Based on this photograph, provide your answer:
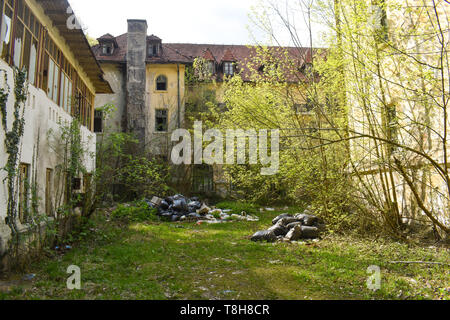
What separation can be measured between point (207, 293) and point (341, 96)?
A: 6649mm

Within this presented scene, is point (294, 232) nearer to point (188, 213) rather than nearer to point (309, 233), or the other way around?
point (309, 233)

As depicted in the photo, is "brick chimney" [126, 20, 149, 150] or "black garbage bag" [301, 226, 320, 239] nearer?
"black garbage bag" [301, 226, 320, 239]

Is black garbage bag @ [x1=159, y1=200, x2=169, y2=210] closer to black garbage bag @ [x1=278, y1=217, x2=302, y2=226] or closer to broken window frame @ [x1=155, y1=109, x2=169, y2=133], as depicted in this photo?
black garbage bag @ [x1=278, y1=217, x2=302, y2=226]

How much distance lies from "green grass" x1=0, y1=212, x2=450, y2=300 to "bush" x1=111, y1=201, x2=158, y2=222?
10.7 ft

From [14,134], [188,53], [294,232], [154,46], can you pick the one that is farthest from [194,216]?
[188,53]

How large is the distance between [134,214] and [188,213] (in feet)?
7.99

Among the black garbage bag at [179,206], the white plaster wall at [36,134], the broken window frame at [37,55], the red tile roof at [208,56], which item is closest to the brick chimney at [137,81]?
the red tile roof at [208,56]

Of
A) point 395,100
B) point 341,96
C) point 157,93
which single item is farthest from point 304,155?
point 157,93

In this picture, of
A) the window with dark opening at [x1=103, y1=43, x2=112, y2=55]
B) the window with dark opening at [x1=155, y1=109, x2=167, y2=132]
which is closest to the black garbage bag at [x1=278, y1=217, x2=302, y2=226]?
the window with dark opening at [x1=155, y1=109, x2=167, y2=132]

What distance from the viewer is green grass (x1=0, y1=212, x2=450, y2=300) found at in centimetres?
533

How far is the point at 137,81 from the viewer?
21641mm

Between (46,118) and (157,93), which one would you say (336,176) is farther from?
(157,93)

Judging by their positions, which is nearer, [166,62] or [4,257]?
[4,257]

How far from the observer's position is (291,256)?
25.7 ft
